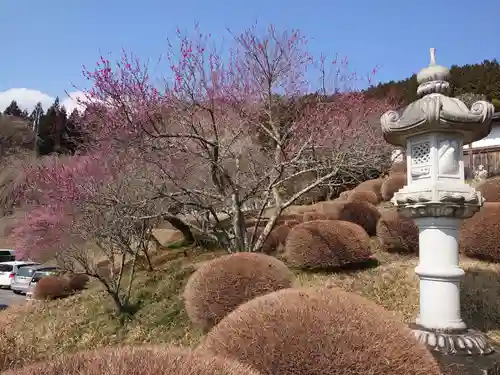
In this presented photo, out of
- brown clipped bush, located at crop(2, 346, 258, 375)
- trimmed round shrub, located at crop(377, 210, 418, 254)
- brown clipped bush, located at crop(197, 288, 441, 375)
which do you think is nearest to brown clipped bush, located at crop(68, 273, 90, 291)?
trimmed round shrub, located at crop(377, 210, 418, 254)

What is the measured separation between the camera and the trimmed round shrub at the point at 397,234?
9586 millimetres

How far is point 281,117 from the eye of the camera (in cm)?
975

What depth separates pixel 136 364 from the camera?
1.85 meters

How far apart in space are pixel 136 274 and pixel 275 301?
991 cm

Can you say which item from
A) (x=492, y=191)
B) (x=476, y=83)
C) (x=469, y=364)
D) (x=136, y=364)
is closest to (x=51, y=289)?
(x=469, y=364)

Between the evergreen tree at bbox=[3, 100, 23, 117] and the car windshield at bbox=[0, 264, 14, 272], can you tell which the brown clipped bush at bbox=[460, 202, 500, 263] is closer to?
the car windshield at bbox=[0, 264, 14, 272]

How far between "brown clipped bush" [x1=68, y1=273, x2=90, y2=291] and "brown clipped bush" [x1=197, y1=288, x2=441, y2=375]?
12.3 metres

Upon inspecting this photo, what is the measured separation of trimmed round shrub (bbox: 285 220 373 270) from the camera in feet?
28.3

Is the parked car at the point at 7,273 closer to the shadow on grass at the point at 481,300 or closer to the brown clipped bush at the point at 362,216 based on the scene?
the brown clipped bush at the point at 362,216

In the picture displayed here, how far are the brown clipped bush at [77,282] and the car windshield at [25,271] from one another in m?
5.50

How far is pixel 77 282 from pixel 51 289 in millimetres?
962

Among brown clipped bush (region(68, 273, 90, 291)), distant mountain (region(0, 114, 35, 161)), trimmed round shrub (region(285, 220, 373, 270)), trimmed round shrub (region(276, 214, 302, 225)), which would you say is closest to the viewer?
trimmed round shrub (region(285, 220, 373, 270))

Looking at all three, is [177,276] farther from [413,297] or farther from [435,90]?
[435,90]

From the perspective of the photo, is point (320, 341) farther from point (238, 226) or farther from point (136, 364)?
point (238, 226)
